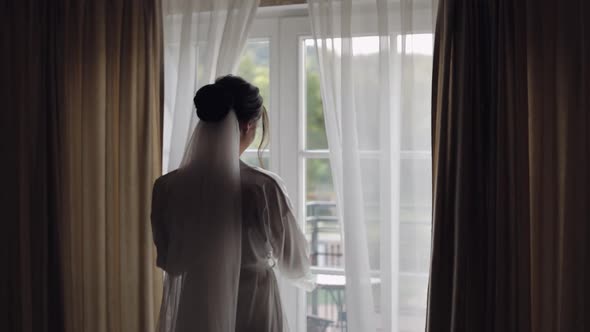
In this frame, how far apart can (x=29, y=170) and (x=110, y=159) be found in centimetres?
38

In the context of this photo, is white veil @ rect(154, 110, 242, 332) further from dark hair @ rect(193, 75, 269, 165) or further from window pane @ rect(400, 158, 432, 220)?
window pane @ rect(400, 158, 432, 220)

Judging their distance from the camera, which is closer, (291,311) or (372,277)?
(372,277)

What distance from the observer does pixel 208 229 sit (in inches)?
62.7

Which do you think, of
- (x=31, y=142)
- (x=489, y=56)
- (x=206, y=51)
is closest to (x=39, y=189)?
(x=31, y=142)

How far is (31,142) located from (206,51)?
2.74 ft

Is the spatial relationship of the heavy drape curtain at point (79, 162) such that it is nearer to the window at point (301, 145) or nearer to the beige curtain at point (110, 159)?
the beige curtain at point (110, 159)

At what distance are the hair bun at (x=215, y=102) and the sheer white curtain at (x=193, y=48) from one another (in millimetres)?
405

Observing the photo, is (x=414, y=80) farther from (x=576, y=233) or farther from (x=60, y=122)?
(x=60, y=122)

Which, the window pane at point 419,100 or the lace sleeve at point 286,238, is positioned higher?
the window pane at point 419,100

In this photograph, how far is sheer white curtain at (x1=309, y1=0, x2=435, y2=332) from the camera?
1.85m

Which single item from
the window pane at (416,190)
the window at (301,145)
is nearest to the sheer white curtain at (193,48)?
the window at (301,145)

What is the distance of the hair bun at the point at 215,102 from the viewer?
157 centimetres

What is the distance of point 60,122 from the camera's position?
2166 mm

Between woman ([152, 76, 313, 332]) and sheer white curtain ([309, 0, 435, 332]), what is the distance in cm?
32
